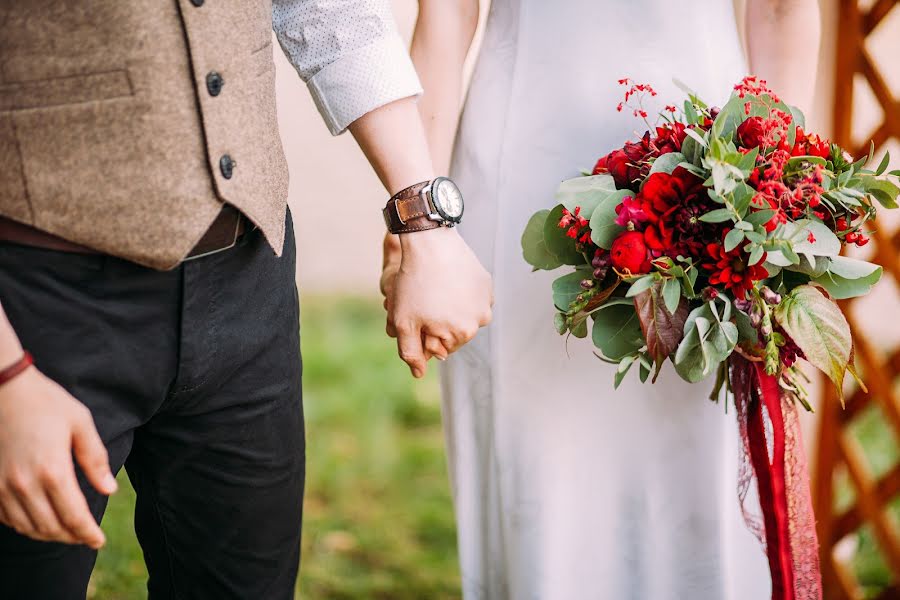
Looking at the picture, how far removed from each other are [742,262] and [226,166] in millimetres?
645

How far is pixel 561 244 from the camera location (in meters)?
1.25

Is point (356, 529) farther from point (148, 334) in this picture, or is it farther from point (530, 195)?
point (148, 334)

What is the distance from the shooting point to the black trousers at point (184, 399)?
93 cm

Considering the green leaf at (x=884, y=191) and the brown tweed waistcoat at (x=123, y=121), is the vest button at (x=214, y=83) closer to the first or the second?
the brown tweed waistcoat at (x=123, y=121)

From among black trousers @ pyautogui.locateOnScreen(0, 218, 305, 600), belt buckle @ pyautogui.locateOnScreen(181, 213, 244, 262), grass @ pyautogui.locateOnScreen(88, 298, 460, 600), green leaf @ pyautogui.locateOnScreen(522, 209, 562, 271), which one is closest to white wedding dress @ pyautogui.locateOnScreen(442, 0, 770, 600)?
green leaf @ pyautogui.locateOnScreen(522, 209, 562, 271)

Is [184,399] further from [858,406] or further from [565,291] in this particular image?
[858,406]

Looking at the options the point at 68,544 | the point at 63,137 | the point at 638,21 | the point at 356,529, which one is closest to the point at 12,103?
the point at 63,137

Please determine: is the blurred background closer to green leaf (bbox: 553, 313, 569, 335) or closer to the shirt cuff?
green leaf (bbox: 553, 313, 569, 335)

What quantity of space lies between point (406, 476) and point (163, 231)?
2.13m

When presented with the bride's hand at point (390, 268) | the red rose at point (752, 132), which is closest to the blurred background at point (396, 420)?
the red rose at point (752, 132)

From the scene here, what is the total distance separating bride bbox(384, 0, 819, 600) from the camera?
1355 mm

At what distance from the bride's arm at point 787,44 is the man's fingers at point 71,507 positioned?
1.16m

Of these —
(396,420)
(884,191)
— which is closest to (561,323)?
(884,191)

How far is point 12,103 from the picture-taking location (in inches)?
34.3
